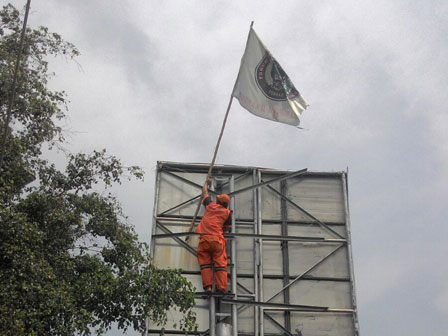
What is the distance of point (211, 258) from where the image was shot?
13.2m

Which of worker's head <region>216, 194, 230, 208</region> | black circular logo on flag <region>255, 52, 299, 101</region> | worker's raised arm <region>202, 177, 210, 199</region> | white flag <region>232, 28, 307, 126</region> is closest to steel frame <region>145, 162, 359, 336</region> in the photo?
worker's raised arm <region>202, 177, 210, 199</region>

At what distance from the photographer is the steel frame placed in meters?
13.3

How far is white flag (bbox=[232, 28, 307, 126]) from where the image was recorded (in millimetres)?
13406

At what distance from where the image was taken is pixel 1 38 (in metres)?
12.9

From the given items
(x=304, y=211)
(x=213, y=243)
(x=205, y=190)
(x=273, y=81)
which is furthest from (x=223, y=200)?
(x=273, y=81)

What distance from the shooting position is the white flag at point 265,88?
13.4 meters

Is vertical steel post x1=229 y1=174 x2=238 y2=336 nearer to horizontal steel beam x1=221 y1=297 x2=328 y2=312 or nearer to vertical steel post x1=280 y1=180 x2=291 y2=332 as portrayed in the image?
horizontal steel beam x1=221 y1=297 x2=328 y2=312

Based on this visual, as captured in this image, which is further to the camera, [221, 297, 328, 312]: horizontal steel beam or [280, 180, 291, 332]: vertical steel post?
[280, 180, 291, 332]: vertical steel post

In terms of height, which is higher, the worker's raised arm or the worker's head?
the worker's raised arm

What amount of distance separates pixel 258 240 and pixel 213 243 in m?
1.51

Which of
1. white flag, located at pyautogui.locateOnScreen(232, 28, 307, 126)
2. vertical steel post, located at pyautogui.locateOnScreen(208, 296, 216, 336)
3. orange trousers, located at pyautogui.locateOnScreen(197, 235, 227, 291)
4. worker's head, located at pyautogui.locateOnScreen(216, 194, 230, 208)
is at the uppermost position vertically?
white flag, located at pyautogui.locateOnScreen(232, 28, 307, 126)

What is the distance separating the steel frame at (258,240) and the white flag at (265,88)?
1.88m

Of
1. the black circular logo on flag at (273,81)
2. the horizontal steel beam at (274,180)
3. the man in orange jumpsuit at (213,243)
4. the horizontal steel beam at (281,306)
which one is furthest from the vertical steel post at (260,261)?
the black circular logo on flag at (273,81)

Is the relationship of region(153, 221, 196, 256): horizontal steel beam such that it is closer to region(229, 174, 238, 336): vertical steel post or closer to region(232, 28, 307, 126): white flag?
region(229, 174, 238, 336): vertical steel post
